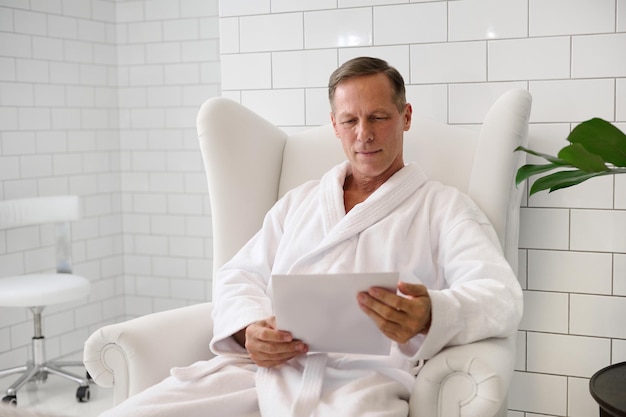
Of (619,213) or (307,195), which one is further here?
(619,213)

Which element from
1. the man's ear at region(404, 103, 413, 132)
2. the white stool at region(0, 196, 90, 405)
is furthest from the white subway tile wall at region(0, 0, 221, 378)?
the man's ear at region(404, 103, 413, 132)

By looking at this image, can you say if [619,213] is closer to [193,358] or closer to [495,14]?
[495,14]

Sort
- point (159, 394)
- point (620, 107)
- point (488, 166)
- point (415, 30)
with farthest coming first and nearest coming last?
point (415, 30)
point (620, 107)
point (488, 166)
point (159, 394)

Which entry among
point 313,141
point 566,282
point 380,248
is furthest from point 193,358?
point 566,282

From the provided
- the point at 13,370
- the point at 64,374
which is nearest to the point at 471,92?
the point at 64,374

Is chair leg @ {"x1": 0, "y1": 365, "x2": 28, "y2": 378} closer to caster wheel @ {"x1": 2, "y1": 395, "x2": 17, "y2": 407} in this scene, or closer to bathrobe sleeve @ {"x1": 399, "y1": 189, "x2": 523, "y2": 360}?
caster wheel @ {"x1": 2, "y1": 395, "x2": 17, "y2": 407}

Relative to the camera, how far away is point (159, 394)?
1.84 m

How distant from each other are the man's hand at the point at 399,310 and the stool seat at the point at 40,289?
235cm

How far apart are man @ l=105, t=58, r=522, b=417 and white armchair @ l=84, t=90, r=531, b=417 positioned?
10cm

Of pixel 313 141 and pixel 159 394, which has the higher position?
pixel 313 141

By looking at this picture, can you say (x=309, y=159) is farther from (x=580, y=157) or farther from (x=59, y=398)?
(x=59, y=398)

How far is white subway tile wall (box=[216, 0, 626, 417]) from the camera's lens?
97.2 inches

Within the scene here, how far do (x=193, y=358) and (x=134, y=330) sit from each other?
0.64 feet

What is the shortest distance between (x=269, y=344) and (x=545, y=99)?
4.17ft
